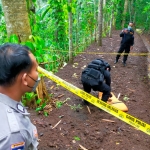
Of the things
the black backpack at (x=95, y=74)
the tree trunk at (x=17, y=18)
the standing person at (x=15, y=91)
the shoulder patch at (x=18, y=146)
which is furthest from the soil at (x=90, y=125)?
the shoulder patch at (x=18, y=146)

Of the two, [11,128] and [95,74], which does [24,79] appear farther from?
[95,74]

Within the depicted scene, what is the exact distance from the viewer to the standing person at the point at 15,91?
1.12 metres

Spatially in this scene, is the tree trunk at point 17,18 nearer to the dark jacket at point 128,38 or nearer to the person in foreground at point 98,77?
the person in foreground at point 98,77

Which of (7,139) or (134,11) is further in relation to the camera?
(134,11)

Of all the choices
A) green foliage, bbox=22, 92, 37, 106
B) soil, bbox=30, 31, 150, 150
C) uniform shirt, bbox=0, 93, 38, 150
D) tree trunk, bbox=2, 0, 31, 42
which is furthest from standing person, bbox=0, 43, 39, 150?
green foliage, bbox=22, 92, 37, 106

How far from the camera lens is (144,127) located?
2.34 meters

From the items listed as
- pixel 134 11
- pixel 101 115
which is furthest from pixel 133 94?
pixel 134 11

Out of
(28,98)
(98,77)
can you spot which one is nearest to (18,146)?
(28,98)

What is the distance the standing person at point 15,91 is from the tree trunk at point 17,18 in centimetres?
182

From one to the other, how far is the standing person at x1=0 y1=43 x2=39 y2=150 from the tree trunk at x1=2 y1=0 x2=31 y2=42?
182cm

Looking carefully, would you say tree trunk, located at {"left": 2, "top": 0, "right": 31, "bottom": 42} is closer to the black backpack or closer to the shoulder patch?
the black backpack

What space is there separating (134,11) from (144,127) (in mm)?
25501

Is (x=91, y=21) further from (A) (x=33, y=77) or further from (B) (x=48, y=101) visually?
(A) (x=33, y=77)

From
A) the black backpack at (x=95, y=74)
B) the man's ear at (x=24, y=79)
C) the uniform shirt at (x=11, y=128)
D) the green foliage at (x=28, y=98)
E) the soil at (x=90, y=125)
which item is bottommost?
the soil at (x=90, y=125)
